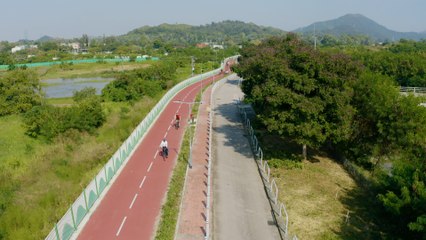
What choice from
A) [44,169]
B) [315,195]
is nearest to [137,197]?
[44,169]

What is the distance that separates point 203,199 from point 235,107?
81.6 ft

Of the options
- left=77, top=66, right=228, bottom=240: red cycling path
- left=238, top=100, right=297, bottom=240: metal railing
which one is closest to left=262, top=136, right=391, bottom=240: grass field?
left=238, top=100, right=297, bottom=240: metal railing

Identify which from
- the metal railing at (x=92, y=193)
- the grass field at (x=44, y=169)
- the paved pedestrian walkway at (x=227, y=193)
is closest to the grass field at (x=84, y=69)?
the grass field at (x=44, y=169)

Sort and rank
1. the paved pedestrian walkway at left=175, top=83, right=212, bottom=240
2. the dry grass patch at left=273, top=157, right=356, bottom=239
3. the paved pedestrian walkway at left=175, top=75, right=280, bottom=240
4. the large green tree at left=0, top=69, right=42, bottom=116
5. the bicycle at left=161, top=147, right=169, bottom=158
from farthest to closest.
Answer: the large green tree at left=0, top=69, right=42, bottom=116 → the bicycle at left=161, top=147, right=169, bottom=158 → the dry grass patch at left=273, top=157, right=356, bottom=239 → the paved pedestrian walkway at left=175, top=75, right=280, bottom=240 → the paved pedestrian walkway at left=175, top=83, right=212, bottom=240

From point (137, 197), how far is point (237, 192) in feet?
18.7

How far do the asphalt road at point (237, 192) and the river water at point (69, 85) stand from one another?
1688 inches

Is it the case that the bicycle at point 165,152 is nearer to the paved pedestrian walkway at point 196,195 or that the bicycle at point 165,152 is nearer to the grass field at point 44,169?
the paved pedestrian walkway at point 196,195

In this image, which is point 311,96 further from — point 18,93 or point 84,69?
point 84,69

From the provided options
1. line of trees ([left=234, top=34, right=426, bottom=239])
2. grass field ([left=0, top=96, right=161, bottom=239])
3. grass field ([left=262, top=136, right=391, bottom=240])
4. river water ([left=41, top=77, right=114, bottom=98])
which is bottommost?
grass field ([left=262, top=136, right=391, bottom=240])

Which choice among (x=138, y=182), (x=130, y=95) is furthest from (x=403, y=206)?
(x=130, y=95)

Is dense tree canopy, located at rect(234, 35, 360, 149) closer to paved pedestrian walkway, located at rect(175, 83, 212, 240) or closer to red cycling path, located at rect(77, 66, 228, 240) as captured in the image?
paved pedestrian walkway, located at rect(175, 83, 212, 240)

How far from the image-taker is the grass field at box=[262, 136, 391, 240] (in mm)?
18078

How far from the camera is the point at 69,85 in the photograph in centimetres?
8025

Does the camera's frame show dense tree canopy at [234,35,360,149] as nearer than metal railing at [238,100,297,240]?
No
